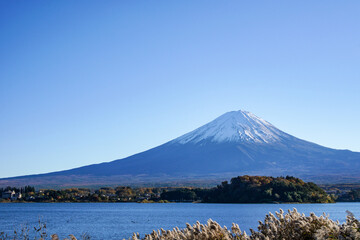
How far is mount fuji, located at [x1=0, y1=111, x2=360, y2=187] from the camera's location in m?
160

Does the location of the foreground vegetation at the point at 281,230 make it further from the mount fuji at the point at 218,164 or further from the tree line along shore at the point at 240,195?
the mount fuji at the point at 218,164

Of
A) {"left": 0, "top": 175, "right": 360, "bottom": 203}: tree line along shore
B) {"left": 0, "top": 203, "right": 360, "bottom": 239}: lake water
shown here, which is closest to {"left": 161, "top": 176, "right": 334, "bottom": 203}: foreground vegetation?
{"left": 0, "top": 175, "right": 360, "bottom": 203}: tree line along shore

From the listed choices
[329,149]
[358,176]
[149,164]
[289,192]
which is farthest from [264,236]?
[329,149]

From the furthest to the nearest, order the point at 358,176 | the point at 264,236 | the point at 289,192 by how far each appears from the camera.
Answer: the point at 358,176, the point at 289,192, the point at 264,236

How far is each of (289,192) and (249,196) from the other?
17.9ft

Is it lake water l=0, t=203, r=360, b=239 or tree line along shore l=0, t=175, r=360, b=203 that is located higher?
tree line along shore l=0, t=175, r=360, b=203

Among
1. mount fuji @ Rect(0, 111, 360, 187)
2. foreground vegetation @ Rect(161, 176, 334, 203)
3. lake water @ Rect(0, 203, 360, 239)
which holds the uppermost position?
mount fuji @ Rect(0, 111, 360, 187)

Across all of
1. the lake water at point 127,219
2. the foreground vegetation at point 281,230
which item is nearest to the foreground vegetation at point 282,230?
the foreground vegetation at point 281,230

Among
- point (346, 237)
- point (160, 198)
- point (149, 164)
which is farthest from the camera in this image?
point (149, 164)

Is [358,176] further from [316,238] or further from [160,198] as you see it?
[316,238]

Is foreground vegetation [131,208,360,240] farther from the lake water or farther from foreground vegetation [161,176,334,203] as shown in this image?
foreground vegetation [161,176,334,203]

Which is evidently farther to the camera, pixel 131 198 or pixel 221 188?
pixel 131 198

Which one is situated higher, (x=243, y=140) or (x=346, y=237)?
(x=243, y=140)

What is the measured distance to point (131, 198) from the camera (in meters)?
90.9
